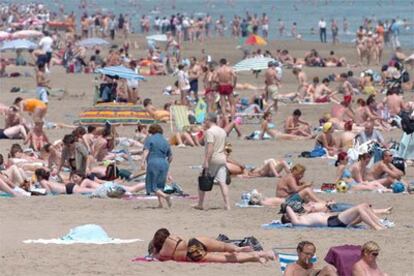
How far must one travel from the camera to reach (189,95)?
30.2m

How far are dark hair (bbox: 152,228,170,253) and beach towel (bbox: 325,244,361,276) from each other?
1.62m

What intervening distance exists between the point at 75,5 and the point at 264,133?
75915 mm

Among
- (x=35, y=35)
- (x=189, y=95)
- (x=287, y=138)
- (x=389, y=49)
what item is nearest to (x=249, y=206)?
(x=287, y=138)

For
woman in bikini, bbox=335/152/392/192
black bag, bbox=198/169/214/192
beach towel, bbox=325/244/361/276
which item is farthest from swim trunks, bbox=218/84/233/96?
beach towel, bbox=325/244/361/276

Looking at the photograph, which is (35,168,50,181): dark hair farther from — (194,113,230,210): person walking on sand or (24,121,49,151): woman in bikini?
(24,121,49,151): woman in bikini

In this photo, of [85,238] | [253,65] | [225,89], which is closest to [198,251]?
[85,238]

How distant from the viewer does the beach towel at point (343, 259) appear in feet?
36.6

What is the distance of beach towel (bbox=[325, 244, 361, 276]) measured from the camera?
11156mm

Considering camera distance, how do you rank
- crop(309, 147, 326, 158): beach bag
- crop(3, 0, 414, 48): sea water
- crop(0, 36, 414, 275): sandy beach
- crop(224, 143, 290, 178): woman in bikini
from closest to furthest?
crop(0, 36, 414, 275): sandy beach < crop(224, 143, 290, 178): woman in bikini < crop(309, 147, 326, 158): beach bag < crop(3, 0, 414, 48): sea water

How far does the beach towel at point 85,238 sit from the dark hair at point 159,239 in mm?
979

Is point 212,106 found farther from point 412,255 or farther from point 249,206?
point 412,255

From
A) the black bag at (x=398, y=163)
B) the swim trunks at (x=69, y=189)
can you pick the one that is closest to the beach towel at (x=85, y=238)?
the swim trunks at (x=69, y=189)

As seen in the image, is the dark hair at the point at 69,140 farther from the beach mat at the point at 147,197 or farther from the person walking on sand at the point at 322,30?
the person walking on sand at the point at 322,30

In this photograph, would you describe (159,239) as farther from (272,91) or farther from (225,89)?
(272,91)
